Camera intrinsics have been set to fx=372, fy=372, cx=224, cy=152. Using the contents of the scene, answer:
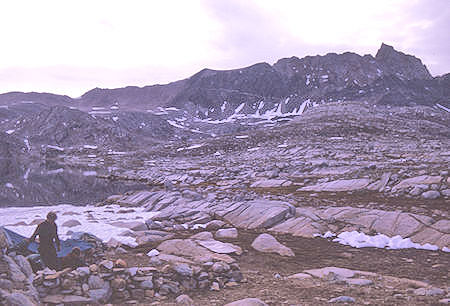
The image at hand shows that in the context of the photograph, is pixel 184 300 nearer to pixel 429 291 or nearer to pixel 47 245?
pixel 47 245

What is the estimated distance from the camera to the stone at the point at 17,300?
6.55 m

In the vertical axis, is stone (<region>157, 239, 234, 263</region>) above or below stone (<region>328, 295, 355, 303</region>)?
below

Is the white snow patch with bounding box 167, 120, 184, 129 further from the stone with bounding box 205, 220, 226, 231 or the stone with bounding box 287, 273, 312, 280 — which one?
the stone with bounding box 287, 273, 312, 280

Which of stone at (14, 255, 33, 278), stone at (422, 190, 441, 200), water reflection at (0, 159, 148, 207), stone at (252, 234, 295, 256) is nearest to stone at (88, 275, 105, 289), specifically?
stone at (14, 255, 33, 278)

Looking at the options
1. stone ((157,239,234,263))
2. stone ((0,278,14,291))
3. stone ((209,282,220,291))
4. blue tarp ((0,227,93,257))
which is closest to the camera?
stone ((0,278,14,291))

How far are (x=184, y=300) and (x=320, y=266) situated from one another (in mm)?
4758

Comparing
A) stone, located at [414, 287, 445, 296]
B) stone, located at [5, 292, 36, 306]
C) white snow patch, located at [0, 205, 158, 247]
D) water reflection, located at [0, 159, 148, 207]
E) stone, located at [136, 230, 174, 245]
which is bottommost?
water reflection, located at [0, 159, 148, 207]

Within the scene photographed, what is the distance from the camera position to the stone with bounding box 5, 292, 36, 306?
258 inches

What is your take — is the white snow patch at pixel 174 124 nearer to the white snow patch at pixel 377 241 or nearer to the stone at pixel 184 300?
the white snow patch at pixel 377 241

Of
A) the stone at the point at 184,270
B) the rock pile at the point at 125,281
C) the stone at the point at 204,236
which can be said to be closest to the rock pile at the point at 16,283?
the rock pile at the point at 125,281

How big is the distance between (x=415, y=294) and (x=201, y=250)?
650cm

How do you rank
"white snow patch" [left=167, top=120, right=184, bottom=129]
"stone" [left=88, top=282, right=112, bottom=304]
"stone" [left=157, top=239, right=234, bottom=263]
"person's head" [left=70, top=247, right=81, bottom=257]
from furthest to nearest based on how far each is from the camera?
"white snow patch" [left=167, top=120, right=184, bottom=129], "stone" [left=157, top=239, right=234, bottom=263], "person's head" [left=70, top=247, right=81, bottom=257], "stone" [left=88, top=282, right=112, bottom=304]

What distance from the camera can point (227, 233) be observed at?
Answer: 15.6 metres

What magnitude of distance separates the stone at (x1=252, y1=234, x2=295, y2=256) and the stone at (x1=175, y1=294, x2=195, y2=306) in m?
4.93
